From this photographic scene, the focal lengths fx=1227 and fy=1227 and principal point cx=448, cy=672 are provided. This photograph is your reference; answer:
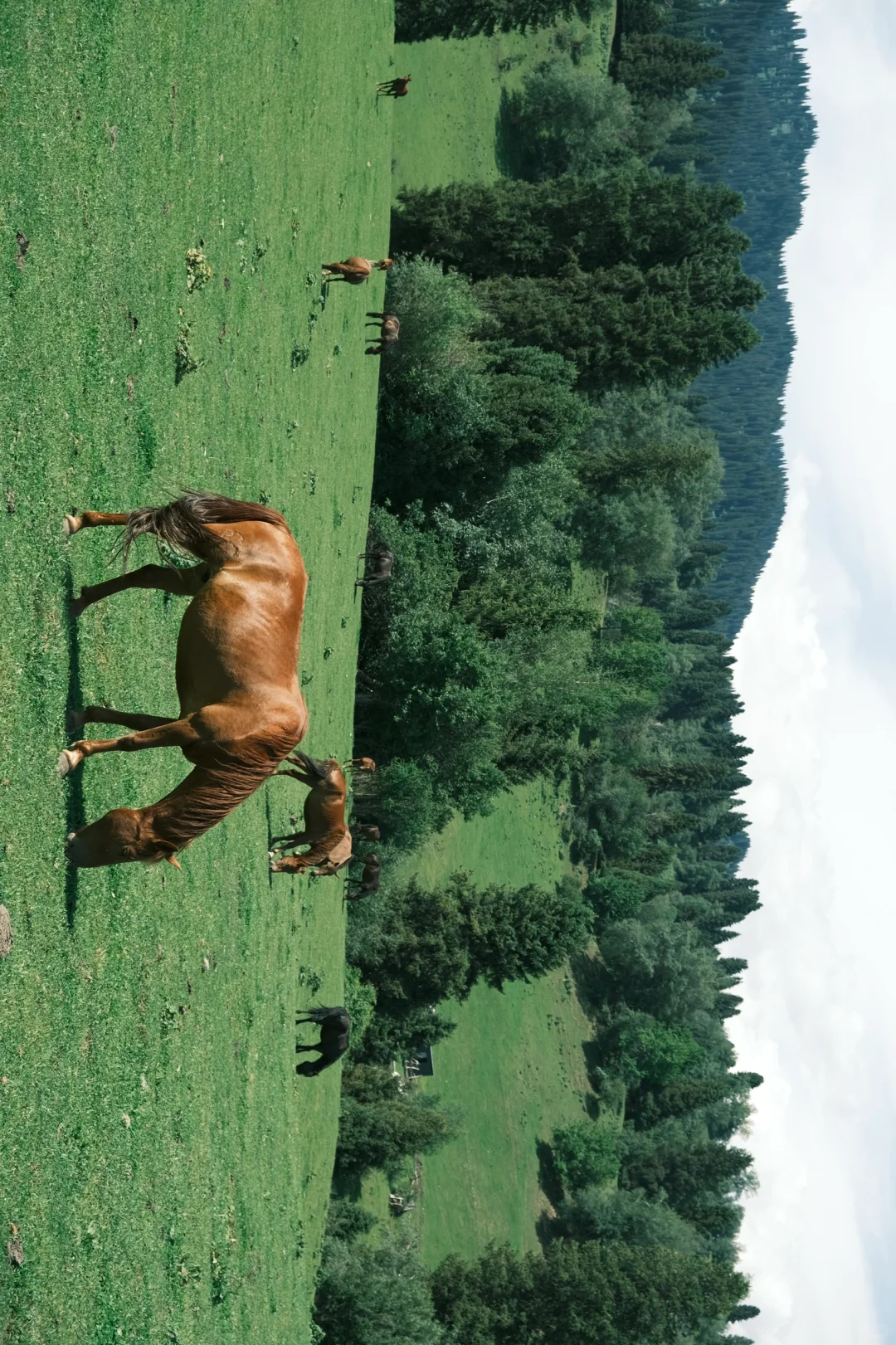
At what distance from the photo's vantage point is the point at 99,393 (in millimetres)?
12797

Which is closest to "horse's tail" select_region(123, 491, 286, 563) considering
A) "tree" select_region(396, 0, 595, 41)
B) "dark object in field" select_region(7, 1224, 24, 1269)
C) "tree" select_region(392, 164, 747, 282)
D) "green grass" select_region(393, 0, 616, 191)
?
"dark object in field" select_region(7, 1224, 24, 1269)

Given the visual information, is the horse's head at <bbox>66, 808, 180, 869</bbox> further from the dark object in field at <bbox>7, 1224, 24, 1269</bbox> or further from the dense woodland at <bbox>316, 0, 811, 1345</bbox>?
the dense woodland at <bbox>316, 0, 811, 1345</bbox>

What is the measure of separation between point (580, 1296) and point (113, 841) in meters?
45.8

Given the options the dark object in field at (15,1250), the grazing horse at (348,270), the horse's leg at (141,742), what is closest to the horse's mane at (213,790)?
the horse's leg at (141,742)

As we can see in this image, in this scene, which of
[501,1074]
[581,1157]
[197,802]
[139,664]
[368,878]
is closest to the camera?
[197,802]

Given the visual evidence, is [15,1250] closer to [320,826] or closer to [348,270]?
[320,826]

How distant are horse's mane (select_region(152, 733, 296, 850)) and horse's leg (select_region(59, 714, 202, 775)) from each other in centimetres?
33

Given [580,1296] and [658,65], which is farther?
[658,65]

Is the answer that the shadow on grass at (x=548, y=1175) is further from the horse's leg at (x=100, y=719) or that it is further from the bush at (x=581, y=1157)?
the horse's leg at (x=100, y=719)

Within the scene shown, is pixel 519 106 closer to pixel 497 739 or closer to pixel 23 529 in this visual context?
pixel 497 739

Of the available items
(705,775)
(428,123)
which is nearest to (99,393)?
(428,123)

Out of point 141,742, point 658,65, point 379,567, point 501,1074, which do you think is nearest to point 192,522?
point 141,742

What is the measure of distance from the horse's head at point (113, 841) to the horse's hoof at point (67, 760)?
0.58 metres

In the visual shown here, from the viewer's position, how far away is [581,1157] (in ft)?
224
